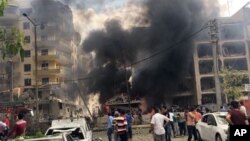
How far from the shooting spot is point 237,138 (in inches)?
183

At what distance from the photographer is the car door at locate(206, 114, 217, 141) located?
14.8 m

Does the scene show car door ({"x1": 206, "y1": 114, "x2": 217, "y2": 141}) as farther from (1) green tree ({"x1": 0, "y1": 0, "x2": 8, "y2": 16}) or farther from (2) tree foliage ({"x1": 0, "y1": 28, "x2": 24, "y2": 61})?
(1) green tree ({"x1": 0, "y1": 0, "x2": 8, "y2": 16})

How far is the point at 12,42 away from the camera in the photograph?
689 centimetres

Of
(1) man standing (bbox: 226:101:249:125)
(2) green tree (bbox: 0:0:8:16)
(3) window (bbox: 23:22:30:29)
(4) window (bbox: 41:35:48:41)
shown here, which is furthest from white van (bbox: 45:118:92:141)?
(3) window (bbox: 23:22:30:29)

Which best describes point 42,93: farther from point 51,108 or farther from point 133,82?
point 133,82

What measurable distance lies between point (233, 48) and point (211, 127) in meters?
46.5

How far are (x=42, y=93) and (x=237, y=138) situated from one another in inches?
2270

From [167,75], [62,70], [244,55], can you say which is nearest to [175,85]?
[167,75]

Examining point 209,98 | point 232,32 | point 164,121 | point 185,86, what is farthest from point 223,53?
point 164,121

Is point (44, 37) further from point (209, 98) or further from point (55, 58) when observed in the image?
point (209, 98)

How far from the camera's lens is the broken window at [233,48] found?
58375 millimetres

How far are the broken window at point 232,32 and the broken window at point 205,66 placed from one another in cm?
451

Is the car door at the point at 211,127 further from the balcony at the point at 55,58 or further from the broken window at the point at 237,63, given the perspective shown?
the balcony at the point at 55,58

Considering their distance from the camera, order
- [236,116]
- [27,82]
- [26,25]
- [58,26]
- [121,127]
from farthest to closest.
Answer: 1. [26,25]
2. [58,26]
3. [27,82]
4. [121,127]
5. [236,116]
